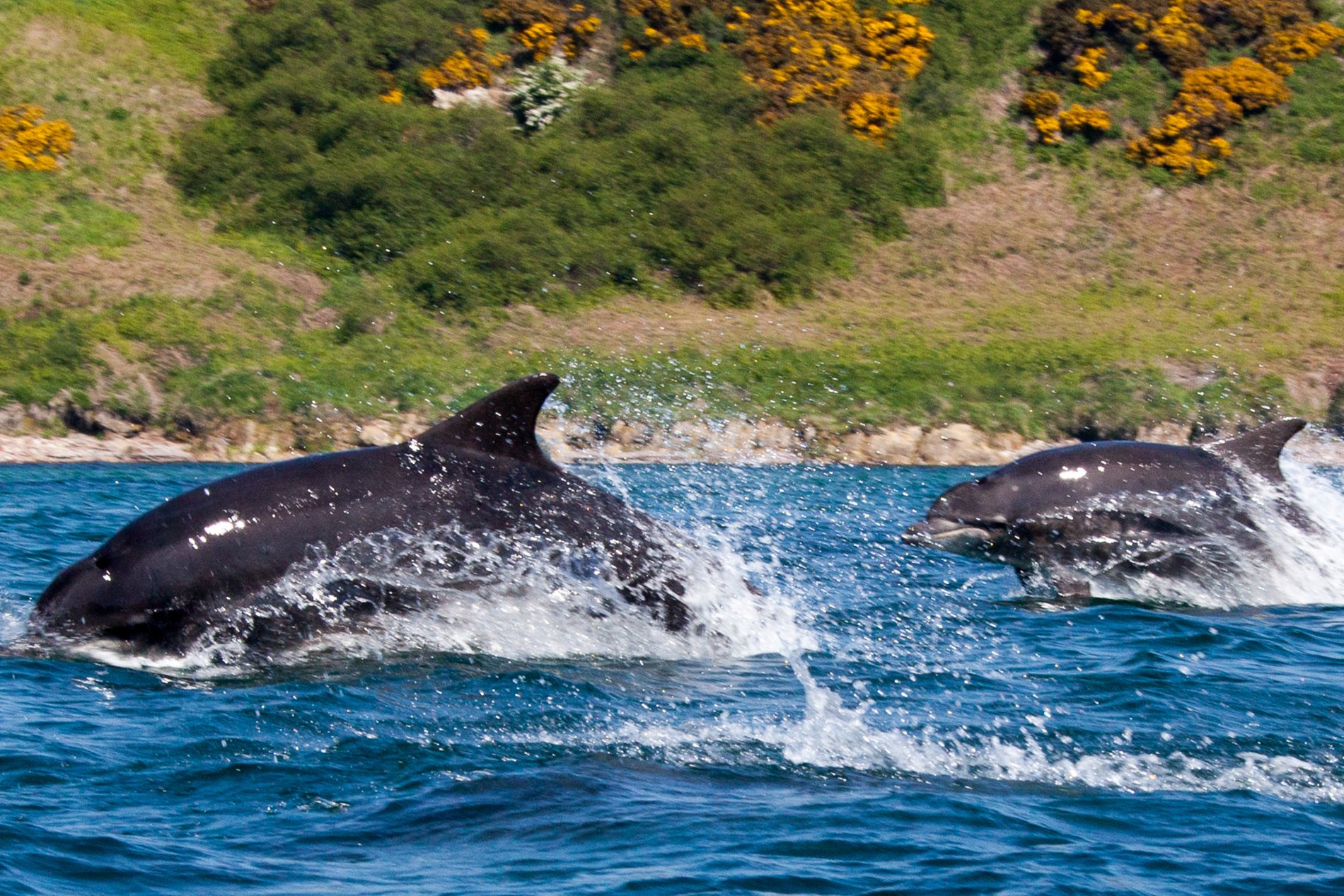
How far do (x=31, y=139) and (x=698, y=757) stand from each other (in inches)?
1703

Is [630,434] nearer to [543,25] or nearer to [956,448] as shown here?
[956,448]

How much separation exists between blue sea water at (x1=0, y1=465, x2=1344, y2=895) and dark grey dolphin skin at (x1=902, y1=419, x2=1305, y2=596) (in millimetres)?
1032

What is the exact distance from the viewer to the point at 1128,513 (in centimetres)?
1355

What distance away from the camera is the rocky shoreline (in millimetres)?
33250

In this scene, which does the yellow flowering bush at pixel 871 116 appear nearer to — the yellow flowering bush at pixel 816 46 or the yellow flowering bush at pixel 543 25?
the yellow flowering bush at pixel 816 46

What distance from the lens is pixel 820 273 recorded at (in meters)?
47.5

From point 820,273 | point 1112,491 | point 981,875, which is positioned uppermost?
point 820,273

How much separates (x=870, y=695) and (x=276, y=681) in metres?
3.54

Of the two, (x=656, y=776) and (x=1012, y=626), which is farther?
(x=1012, y=626)

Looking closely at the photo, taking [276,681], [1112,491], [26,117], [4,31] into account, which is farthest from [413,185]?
[276,681]

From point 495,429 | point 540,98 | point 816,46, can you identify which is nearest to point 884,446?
point 540,98

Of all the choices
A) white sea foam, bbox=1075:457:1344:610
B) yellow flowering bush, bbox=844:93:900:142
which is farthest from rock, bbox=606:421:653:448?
white sea foam, bbox=1075:457:1344:610

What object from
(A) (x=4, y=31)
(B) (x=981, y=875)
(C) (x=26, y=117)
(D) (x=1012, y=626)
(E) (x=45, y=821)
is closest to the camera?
(B) (x=981, y=875)

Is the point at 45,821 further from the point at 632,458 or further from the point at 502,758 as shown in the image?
the point at 632,458
